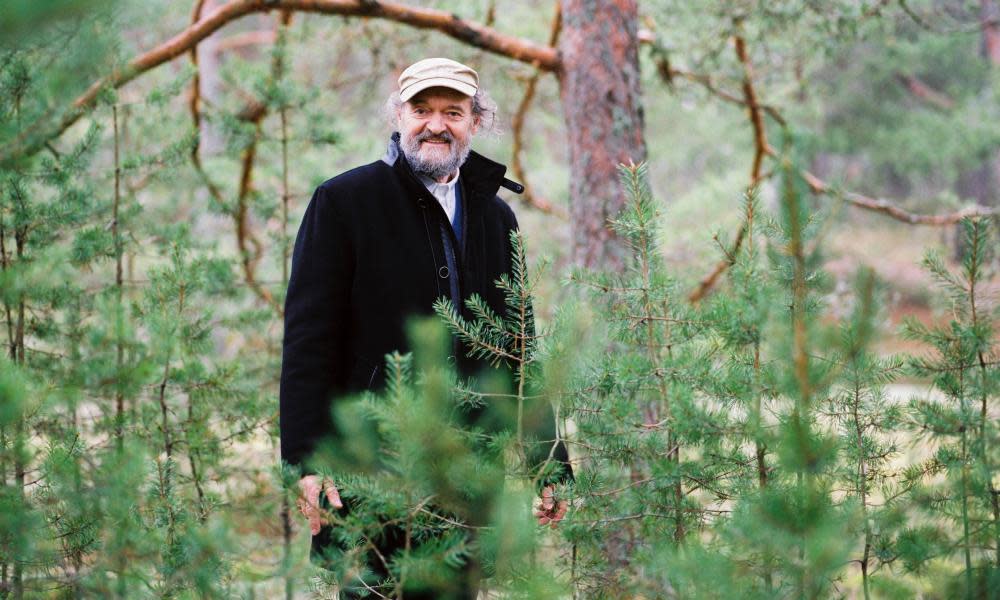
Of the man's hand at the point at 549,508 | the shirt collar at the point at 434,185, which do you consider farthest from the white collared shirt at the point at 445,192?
the man's hand at the point at 549,508

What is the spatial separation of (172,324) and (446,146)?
44.2 inches

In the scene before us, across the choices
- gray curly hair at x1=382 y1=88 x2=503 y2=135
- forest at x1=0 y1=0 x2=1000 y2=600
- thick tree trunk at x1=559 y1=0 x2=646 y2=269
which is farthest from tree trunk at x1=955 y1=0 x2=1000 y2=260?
forest at x1=0 y1=0 x2=1000 y2=600

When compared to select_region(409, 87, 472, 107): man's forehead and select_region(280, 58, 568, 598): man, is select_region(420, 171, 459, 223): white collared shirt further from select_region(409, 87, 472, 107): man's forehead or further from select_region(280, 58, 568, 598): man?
select_region(409, 87, 472, 107): man's forehead

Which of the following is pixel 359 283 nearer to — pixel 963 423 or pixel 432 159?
pixel 432 159

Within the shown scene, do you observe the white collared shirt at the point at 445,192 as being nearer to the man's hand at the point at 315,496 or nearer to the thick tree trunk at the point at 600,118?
the man's hand at the point at 315,496

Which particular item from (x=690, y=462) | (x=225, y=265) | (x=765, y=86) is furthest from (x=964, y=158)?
(x=690, y=462)

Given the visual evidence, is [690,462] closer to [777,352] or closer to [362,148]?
[777,352]

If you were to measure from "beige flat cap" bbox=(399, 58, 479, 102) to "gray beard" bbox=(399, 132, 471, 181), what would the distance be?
5.4 inches

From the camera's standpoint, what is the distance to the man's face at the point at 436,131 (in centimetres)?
278

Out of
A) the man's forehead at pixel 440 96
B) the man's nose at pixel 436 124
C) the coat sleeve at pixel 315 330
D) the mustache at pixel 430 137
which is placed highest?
the man's forehead at pixel 440 96

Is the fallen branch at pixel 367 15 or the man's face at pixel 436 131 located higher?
the fallen branch at pixel 367 15

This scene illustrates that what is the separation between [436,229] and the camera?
2.75m

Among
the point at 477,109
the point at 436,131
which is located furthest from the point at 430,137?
the point at 477,109

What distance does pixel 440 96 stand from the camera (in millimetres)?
2840
